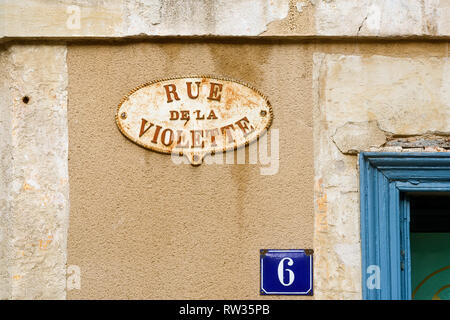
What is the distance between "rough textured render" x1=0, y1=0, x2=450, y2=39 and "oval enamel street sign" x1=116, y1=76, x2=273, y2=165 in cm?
27

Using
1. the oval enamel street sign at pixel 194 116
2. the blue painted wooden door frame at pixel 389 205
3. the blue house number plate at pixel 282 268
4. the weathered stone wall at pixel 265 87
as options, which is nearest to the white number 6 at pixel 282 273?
the blue house number plate at pixel 282 268

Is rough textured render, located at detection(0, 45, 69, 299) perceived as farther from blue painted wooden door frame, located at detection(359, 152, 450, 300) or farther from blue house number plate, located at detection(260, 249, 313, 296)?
blue painted wooden door frame, located at detection(359, 152, 450, 300)

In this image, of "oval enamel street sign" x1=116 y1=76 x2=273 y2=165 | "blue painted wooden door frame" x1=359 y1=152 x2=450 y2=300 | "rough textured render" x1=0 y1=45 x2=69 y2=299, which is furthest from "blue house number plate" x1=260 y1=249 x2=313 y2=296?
"rough textured render" x1=0 y1=45 x2=69 y2=299

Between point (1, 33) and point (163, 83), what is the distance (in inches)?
32.9

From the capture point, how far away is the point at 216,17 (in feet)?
10.1

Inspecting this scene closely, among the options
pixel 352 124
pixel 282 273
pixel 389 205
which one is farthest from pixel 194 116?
pixel 389 205

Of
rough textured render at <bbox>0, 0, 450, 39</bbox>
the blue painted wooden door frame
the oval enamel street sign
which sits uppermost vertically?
rough textured render at <bbox>0, 0, 450, 39</bbox>

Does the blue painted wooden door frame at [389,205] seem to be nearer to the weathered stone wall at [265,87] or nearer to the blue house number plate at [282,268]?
the weathered stone wall at [265,87]

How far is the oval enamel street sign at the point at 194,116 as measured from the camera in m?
3.05

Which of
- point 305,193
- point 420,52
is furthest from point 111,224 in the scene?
point 420,52

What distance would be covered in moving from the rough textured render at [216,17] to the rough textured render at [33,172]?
0.14 metres

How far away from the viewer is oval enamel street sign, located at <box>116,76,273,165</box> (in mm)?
3051

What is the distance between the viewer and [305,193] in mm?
3039

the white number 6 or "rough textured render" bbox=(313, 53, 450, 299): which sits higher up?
"rough textured render" bbox=(313, 53, 450, 299)
